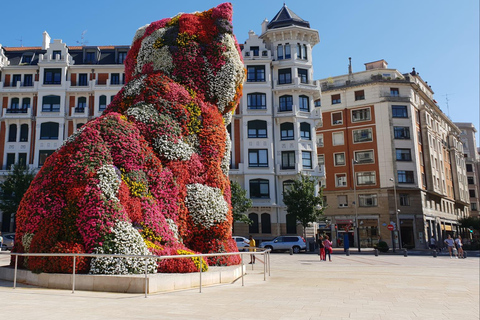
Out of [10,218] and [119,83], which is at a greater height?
[119,83]

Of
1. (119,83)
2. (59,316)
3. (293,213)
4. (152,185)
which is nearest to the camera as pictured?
(59,316)

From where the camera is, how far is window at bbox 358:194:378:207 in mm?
53719

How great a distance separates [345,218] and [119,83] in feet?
111

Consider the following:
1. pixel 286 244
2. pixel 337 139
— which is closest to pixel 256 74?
pixel 337 139

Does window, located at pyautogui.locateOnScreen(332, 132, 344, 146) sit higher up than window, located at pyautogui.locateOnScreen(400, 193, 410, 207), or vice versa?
window, located at pyautogui.locateOnScreen(332, 132, 344, 146)

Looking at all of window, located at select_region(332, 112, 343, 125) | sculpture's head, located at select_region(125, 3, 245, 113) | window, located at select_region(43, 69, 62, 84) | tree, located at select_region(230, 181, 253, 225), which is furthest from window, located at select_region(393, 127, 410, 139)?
window, located at select_region(43, 69, 62, 84)

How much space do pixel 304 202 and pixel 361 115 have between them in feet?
75.3

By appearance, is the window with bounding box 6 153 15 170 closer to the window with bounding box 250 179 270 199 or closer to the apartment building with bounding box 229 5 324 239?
the apartment building with bounding box 229 5 324 239

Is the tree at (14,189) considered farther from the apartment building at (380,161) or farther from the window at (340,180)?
the window at (340,180)

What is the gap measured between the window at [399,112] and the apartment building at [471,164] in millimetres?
46369

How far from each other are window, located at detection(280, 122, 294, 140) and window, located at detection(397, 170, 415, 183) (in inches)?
685

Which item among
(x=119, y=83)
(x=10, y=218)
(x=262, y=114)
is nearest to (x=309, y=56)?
(x=262, y=114)

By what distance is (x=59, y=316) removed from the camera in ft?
22.8

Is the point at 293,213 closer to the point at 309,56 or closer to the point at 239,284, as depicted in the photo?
the point at 309,56
